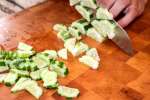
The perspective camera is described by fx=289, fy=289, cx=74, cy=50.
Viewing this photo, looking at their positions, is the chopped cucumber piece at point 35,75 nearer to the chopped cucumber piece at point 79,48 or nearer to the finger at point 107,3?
the chopped cucumber piece at point 79,48

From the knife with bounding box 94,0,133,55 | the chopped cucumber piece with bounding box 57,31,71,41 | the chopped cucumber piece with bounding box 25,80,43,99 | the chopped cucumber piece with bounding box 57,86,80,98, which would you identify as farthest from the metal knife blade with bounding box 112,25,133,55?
the chopped cucumber piece with bounding box 25,80,43,99

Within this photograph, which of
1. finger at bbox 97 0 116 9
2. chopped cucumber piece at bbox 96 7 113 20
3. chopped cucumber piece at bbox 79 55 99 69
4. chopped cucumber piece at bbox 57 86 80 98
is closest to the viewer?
chopped cucumber piece at bbox 57 86 80 98

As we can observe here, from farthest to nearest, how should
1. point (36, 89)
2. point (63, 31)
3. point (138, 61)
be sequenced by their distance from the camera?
point (63, 31) < point (138, 61) < point (36, 89)

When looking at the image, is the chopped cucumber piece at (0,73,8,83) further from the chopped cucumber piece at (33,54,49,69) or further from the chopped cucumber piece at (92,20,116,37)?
the chopped cucumber piece at (92,20,116,37)

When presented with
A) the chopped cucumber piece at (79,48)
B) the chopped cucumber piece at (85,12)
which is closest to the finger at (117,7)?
the chopped cucumber piece at (85,12)

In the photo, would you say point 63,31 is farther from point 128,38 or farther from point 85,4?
point 128,38

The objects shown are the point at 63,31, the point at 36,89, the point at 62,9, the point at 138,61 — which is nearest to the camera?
the point at 36,89

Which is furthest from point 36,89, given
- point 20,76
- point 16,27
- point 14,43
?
point 16,27
